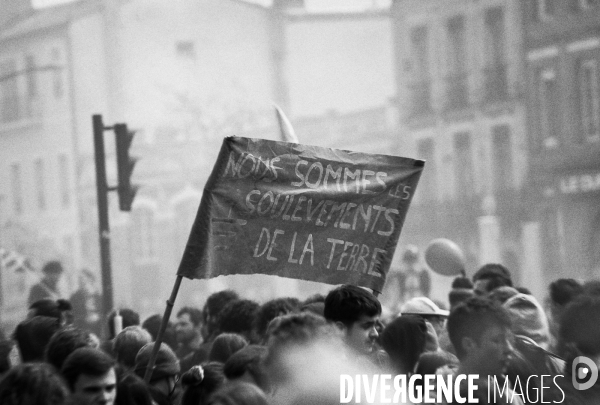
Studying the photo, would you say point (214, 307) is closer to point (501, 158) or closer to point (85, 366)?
point (85, 366)

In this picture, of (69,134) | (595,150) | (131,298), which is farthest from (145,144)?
(595,150)

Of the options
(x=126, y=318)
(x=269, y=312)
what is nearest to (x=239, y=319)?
(x=269, y=312)

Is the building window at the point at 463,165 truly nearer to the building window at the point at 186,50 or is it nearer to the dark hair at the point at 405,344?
the building window at the point at 186,50

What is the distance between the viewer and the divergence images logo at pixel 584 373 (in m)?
4.79

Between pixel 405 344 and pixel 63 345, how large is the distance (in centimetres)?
158

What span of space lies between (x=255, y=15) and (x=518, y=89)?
1289 centimetres

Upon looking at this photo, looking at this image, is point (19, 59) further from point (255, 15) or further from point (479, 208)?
point (479, 208)

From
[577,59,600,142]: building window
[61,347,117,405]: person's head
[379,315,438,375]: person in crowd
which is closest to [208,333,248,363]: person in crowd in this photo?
[379,315,438,375]: person in crowd

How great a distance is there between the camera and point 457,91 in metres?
33.2

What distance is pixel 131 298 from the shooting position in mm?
36719

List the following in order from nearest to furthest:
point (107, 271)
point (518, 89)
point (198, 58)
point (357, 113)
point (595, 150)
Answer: point (107, 271)
point (595, 150)
point (518, 89)
point (357, 113)
point (198, 58)

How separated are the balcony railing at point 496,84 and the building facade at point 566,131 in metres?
1.12

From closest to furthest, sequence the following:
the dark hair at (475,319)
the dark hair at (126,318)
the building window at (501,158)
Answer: the dark hair at (475,319), the dark hair at (126,318), the building window at (501,158)

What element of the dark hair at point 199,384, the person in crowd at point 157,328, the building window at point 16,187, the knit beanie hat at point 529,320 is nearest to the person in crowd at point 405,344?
the dark hair at point 199,384
